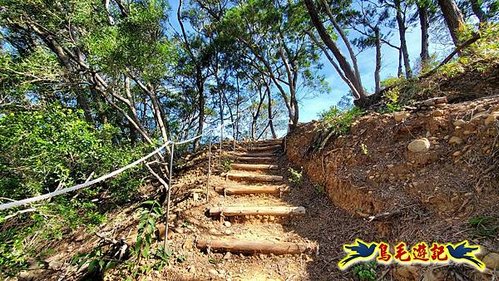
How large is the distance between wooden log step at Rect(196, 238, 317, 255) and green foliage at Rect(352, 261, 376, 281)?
18.5 inches

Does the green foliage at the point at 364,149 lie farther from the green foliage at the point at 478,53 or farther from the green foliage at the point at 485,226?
the green foliage at the point at 478,53

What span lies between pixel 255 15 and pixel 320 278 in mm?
7735

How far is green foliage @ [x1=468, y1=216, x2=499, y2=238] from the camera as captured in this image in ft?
4.62

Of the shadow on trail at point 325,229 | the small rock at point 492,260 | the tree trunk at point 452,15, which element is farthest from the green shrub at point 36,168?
the tree trunk at point 452,15

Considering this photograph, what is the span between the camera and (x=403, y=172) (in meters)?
2.34

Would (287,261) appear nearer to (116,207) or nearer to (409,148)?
(409,148)

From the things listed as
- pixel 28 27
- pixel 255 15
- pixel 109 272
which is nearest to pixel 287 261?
pixel 109 272

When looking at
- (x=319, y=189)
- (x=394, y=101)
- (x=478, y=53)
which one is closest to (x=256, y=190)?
(x=319, y=189)

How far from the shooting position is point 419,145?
2.37m

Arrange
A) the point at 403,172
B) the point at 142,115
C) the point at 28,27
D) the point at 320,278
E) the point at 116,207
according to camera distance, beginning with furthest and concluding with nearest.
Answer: the point at 142,115
the point at 116,207
the point at 28,27
the point at 403,172
the point at 320,278

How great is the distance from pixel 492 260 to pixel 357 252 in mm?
916

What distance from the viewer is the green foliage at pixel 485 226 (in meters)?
1.41

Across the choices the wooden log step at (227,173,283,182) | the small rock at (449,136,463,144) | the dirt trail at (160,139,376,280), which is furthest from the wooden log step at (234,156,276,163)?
the small rock at (449,136,463,144)

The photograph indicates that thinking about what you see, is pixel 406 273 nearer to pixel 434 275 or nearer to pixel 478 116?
pixel 434 275
